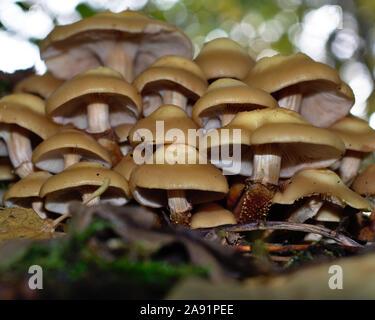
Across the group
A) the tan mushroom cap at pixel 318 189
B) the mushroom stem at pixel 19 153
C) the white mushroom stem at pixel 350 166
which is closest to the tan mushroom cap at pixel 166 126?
the tan mushroom cap at pixel 318 189

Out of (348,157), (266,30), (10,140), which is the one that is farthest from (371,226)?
(266,30)

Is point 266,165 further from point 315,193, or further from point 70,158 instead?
point 70,158

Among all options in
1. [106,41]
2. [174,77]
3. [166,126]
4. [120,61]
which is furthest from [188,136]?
[106,41]

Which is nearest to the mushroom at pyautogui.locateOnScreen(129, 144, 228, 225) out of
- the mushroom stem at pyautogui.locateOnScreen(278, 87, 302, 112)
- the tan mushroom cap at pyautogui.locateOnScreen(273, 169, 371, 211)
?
the tan mushroom cap at pyautogui.locateOnScreen(273, 169, 371, 211)

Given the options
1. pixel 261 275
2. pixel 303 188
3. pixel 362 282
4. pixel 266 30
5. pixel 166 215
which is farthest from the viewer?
pixel 266 30
